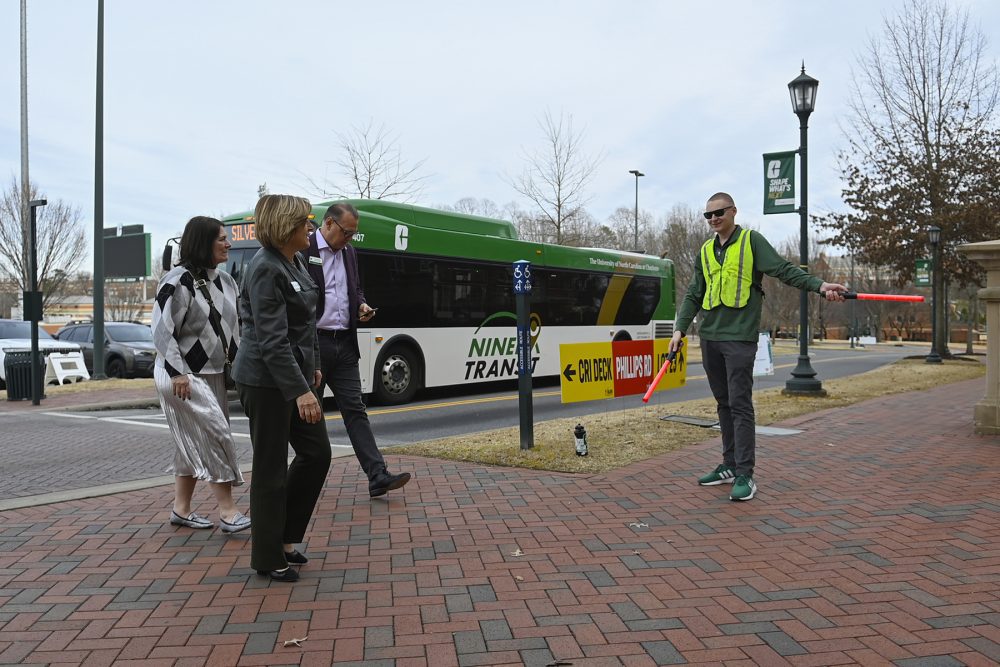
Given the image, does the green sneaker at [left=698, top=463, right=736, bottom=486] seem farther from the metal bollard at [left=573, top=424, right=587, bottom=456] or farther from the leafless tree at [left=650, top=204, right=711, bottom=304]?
the leafless tree at [left=650, top=204, right=711, bottom=304]

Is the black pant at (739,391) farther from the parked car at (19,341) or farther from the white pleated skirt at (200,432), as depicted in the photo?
the parked car at (19,341)

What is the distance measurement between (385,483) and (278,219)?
7.19ft

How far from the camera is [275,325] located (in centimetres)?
350

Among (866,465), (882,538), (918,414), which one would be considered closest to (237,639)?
(882,538)

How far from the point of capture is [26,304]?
479 inches

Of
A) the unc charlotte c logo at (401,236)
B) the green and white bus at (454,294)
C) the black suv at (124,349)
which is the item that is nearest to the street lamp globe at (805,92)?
the green and white bus at (454,294)

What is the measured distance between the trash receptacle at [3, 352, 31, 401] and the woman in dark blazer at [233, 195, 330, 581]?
469 inches

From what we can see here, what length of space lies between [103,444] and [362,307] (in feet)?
15.1

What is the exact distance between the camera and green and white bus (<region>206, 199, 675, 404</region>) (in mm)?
11805

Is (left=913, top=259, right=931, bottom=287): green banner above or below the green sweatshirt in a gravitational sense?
above

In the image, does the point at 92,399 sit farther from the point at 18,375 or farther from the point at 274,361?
the point at 274,361

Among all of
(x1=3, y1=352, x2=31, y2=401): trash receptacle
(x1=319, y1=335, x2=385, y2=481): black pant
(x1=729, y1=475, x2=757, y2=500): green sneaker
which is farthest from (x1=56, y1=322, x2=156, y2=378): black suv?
(x1=729, y1=475, x2=757, y2=500): green sneaker

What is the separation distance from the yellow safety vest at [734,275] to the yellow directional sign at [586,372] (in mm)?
2624

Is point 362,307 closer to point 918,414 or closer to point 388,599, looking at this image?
point 388,599
